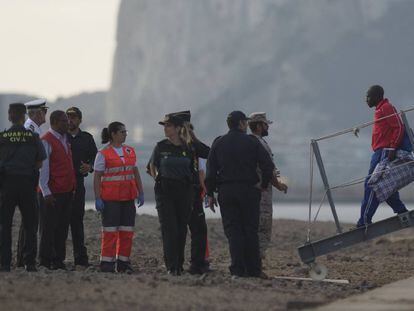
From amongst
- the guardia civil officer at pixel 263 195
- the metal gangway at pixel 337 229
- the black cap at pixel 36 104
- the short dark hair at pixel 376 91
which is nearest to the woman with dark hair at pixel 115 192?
the black cap at pixel 36 104

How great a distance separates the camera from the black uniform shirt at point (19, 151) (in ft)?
48.6

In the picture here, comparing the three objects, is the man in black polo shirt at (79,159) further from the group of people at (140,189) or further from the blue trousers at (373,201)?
the blue trousers at (373,201)

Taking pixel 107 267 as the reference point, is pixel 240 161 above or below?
above

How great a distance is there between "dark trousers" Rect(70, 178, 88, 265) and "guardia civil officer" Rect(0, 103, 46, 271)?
1.28 meters

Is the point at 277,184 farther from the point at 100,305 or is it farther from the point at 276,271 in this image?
the point at 100,305

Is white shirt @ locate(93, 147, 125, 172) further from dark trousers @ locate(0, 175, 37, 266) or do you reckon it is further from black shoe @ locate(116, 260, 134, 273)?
black shoe @ locate(116, 260, 134, 273)

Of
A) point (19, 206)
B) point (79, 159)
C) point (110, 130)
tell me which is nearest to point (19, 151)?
point (19, 206)

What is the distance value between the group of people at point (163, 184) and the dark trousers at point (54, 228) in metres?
0.01

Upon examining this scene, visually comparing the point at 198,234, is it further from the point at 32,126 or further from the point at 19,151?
the point at 19,151

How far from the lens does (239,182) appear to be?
15234 mm

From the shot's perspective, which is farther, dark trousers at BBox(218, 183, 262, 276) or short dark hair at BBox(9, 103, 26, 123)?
dark trousers at BBox(218, 183, 262, 276)

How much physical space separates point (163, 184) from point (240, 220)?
33.9 inches

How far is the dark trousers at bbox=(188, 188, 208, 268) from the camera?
52.3 feet

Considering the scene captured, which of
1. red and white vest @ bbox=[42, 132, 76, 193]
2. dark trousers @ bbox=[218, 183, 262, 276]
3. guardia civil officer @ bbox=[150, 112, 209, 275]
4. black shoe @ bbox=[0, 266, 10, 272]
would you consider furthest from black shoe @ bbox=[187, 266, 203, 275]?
black shoe @ bbox=[0, 266, 10, 272]
